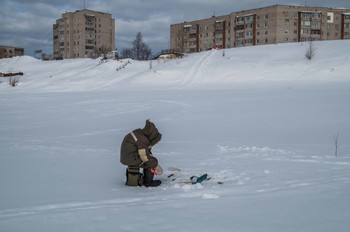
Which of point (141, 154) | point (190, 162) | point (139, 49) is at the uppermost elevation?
point (139, 49)

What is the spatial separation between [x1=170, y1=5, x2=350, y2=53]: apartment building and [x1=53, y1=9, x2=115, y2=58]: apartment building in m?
33.2

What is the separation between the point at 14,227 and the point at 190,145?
655 centimetres

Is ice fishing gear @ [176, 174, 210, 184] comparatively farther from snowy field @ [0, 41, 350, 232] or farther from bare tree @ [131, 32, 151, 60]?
bare tree @ [131, 32, 151, 60]

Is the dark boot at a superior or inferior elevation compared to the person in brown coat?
inferior

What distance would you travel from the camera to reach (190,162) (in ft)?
26.5

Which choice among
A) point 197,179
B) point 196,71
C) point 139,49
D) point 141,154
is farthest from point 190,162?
point 139,49

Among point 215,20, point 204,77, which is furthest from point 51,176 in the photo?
point 215,20

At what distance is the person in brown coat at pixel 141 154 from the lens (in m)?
6.02

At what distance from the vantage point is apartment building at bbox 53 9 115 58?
3847 inches

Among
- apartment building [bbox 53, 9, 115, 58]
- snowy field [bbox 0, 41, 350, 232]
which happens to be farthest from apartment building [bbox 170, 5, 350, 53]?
snowy field [bbox 0, 41, 350, 232]

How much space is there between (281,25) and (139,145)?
74.4m

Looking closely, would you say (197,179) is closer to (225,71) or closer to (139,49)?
(225,71)

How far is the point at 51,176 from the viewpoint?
6.88 m

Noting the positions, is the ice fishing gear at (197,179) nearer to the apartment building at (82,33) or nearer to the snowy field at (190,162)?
the snowy field at (190,162)
